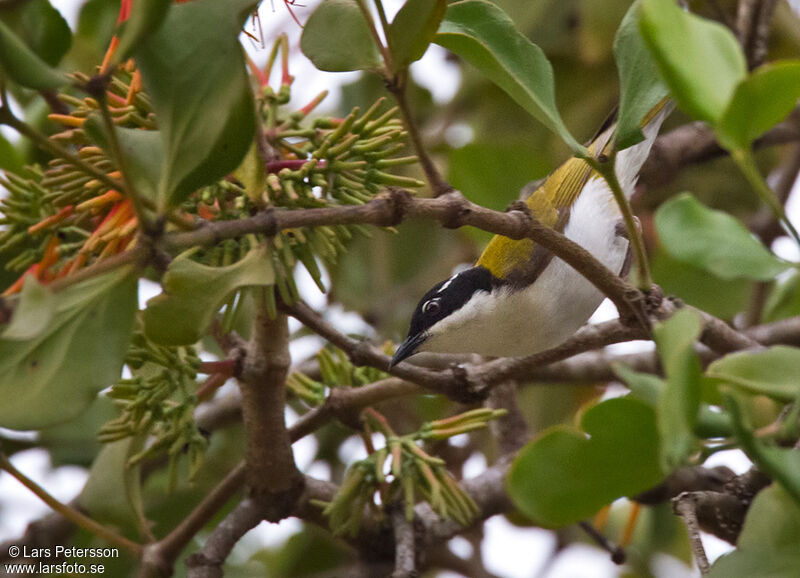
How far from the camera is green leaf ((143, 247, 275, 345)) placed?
126 centimetres

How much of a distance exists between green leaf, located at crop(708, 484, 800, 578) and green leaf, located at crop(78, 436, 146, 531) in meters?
1.49

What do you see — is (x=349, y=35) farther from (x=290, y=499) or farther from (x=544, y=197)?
(x=544, y=197)

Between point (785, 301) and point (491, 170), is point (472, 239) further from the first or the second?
point (785, 301)

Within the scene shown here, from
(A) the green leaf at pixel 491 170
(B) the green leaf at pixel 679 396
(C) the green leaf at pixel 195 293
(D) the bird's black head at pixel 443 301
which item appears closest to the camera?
(B) the green leaf at pixel 679 396


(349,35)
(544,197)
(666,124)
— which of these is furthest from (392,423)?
(349,35)

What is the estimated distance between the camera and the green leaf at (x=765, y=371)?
3.32ft

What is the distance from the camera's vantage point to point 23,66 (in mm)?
1061

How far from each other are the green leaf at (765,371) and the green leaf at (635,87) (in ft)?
1.62

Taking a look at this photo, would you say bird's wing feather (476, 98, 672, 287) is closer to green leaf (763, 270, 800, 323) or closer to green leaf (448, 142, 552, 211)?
green leaf (448, 142, 552, 211)

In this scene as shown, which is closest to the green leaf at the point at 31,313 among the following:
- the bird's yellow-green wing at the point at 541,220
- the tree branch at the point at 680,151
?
the bird's yellow-green wing at the point at 541,220

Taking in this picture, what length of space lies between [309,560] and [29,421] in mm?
2344

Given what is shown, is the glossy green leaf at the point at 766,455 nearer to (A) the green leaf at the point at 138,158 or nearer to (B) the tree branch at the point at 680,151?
(A) the green leaf at the point at 138,158

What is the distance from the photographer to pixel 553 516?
45.4 inches

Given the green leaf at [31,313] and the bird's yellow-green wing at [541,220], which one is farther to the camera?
the bird's yellow-green wing at [541,220]
